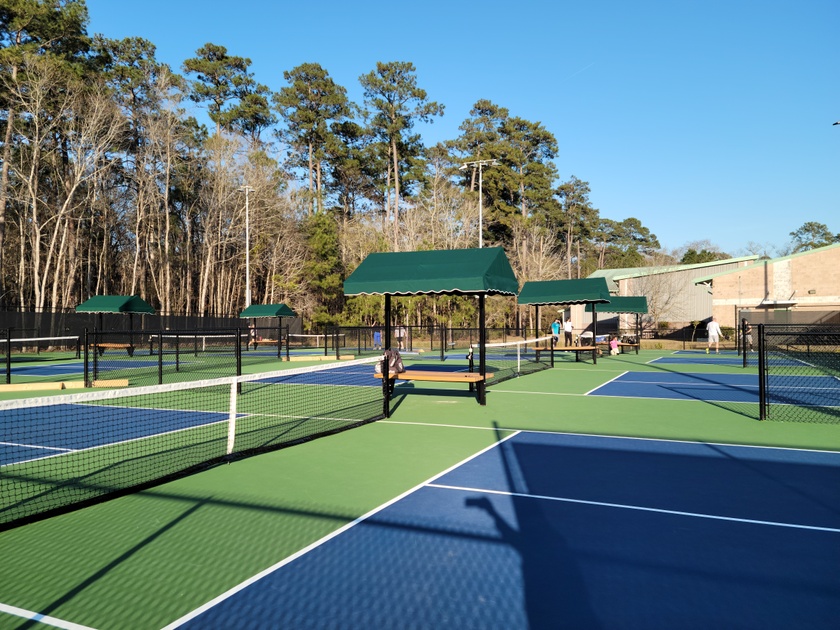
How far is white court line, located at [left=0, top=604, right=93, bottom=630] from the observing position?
382cm

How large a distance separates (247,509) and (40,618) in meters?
2.40

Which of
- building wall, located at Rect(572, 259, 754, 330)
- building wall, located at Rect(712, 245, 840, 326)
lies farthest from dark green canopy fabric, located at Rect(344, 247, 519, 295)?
building wall, located at Rect(572, 259, 754, 330)

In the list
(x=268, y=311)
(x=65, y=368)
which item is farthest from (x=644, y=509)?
(x=268, y=311)

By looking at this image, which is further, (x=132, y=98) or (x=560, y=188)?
(x=560, y=188)

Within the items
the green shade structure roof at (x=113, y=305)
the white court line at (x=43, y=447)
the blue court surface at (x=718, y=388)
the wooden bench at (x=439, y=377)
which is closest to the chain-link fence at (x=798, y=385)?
the blue court surface at (x=718, y=388)

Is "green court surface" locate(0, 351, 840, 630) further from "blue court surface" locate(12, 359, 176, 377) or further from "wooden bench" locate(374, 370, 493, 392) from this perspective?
"blue court surface" locate(12, 359, 176, 377)

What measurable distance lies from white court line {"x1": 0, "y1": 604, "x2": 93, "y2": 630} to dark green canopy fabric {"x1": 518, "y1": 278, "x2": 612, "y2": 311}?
71.2 feet

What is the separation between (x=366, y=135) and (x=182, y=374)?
4960 centimetres

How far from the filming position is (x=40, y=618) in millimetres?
3930

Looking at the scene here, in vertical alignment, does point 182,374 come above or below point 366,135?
below

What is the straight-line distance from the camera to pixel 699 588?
4371 millimetres

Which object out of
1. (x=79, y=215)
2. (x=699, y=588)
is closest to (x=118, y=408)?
(x=699, y=588)

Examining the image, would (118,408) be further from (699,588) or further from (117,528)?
(699,588)

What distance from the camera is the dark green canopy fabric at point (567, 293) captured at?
24469mm
